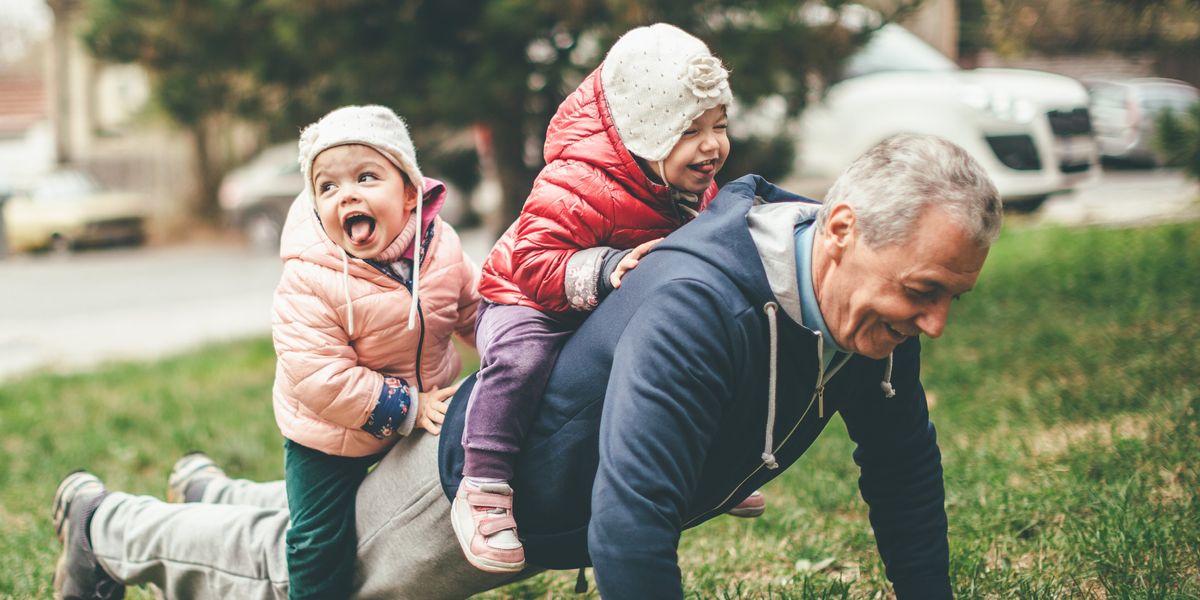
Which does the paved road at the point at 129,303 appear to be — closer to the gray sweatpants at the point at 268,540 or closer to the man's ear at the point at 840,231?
the gray sweatpants at the point at 268,540

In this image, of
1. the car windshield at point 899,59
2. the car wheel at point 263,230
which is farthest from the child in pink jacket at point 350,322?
the car wheel at point 263,230

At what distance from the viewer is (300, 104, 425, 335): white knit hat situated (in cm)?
255

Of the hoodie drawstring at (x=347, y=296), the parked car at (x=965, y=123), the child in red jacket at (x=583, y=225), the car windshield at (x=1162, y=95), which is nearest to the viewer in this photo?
the child in red jacket at (x=583, y=225)

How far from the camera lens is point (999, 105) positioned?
31.5ft

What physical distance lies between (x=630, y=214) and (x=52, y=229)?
19868 mm

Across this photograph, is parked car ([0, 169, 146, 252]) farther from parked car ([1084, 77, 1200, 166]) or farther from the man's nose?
the man's nose

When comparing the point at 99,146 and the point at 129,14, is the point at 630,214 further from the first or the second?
the point at 99,146

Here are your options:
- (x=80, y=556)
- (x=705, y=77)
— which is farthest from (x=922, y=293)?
(x=80, y=556)

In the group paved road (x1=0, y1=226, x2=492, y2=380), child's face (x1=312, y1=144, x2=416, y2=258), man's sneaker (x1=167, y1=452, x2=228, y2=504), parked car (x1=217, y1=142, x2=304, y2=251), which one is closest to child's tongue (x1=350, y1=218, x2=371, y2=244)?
child's face (x1=312, y1=144, x2=416, y2=258)

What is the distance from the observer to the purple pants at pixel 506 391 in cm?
228

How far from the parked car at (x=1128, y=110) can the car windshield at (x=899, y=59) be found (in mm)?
6706

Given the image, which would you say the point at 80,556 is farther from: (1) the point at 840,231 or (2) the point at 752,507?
(1) the point at 840,231

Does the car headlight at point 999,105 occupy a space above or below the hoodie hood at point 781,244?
below

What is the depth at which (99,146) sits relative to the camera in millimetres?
25875
